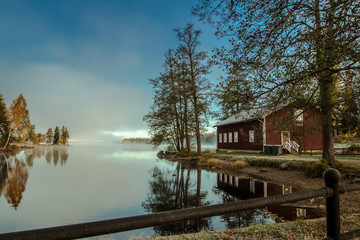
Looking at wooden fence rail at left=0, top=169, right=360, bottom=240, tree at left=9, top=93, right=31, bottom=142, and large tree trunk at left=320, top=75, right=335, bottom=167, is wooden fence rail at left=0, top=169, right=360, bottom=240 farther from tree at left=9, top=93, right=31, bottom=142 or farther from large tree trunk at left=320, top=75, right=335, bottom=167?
tree at left=9, top=93, right=31, bottom=142

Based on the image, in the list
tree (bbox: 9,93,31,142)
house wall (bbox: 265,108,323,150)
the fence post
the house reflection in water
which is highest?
tree (bbox: 9,93,31,142)

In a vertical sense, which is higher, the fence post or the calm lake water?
the fence post

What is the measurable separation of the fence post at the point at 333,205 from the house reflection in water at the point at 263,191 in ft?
17.2

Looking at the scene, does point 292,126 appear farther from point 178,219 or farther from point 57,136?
point 57,136

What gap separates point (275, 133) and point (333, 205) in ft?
48.8

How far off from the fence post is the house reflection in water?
5245mm

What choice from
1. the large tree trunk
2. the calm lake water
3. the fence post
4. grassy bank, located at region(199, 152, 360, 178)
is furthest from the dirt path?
the fence post

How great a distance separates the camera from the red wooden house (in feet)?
31.8

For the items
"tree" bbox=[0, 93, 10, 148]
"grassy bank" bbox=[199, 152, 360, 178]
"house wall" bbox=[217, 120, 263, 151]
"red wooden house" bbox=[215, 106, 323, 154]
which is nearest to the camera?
"red wooden house" bbox=[215, 106, 323, 154]

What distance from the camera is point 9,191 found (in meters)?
12.5

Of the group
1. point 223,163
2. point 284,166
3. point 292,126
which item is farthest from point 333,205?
point 223,163

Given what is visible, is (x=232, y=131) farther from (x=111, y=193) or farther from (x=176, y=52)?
(x=111, y=193)

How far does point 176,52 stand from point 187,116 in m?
7.45

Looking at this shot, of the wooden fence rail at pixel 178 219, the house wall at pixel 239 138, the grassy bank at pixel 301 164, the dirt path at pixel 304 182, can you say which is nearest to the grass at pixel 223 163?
the grassy bank at pixel 301 164
